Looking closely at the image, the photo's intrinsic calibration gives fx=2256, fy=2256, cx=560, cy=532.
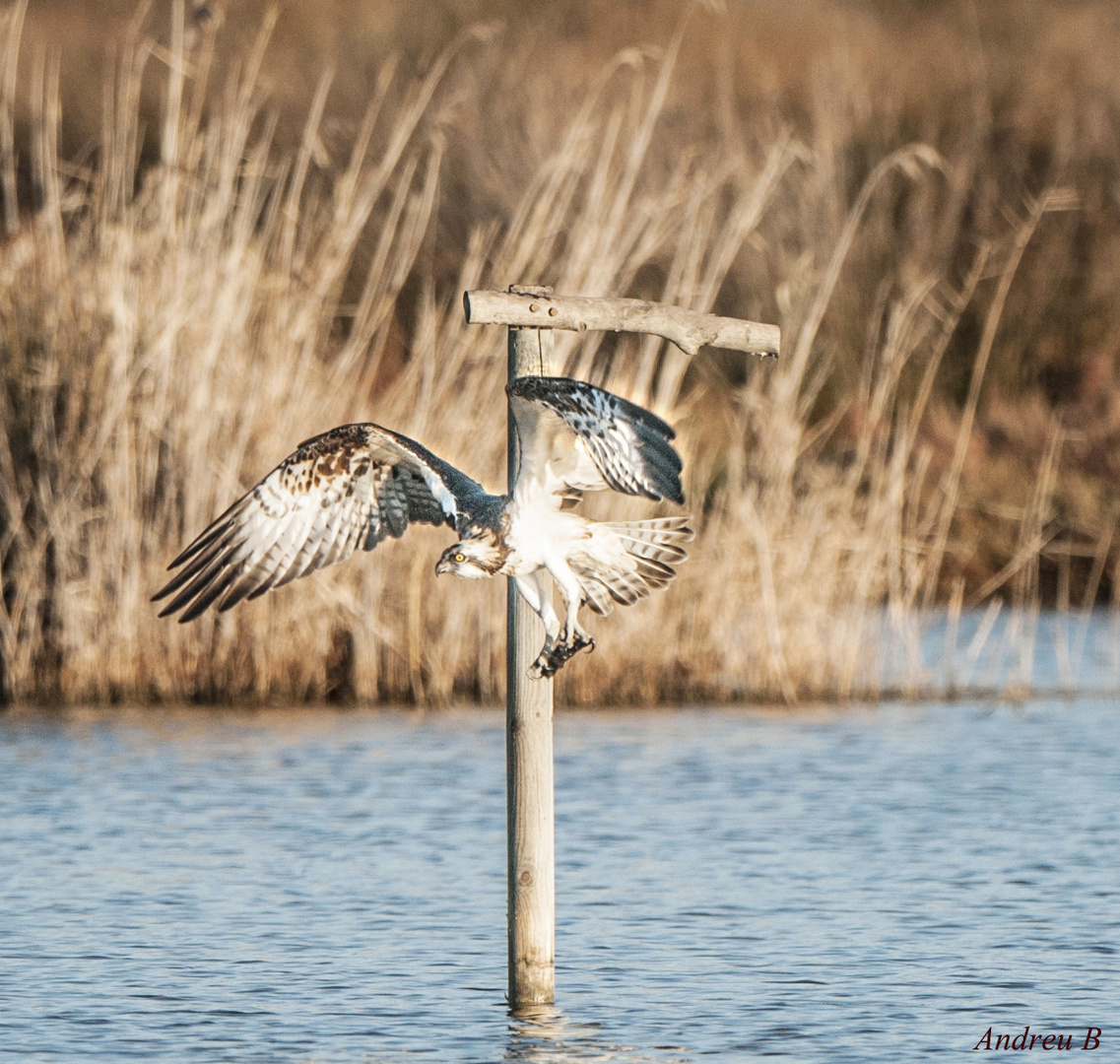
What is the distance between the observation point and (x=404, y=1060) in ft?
22.8

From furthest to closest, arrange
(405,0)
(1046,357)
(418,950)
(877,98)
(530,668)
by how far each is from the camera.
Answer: (405,0)
(877,98)
(1046,357)
(418,950)
(530,668)

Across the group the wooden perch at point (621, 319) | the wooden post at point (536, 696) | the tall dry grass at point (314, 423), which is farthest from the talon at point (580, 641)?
the tall dry grass at point (314, 423)

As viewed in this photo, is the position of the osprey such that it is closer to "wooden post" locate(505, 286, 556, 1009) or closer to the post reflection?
"wooden post" locate(505, 286, 556, 1009)

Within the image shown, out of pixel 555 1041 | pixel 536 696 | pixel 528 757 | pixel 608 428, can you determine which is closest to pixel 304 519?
pixel 536 696

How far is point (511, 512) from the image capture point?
6.54 m

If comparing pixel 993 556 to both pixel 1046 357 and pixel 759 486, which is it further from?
pixel 759 486

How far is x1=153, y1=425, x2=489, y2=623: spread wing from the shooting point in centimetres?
721

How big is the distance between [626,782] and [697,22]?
20.7 m

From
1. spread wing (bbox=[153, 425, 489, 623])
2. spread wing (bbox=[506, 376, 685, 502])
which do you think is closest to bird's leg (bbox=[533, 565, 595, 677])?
spread wing (bbox=[506, 376, 685, 502])

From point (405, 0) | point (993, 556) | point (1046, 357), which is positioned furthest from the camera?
point (405, 0)

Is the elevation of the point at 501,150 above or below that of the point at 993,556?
above

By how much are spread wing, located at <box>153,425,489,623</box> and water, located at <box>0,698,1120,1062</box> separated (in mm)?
1478

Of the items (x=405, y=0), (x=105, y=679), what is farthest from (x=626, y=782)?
(x=405, y=0)

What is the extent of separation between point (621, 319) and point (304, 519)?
1.24m
